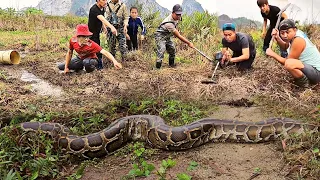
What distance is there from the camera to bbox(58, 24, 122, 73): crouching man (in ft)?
26.1

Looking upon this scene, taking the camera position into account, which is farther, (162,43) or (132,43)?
(132,43)

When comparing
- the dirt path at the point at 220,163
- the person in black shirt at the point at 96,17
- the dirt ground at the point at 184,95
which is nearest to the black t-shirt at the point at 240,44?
the dirt ground at the point at 184,95

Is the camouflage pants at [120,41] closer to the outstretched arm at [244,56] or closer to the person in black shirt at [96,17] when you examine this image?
the person in black shirt at [96,17]

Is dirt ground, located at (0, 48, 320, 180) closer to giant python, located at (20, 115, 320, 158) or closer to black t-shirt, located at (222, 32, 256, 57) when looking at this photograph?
giant python, located at (20, 115, 320, 158)

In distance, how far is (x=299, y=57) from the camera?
6414mm

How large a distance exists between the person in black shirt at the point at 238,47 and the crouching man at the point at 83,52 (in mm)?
2573

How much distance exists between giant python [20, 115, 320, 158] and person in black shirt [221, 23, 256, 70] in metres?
2.52

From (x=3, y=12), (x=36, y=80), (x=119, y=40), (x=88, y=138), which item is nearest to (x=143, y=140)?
(x=88, y=138)

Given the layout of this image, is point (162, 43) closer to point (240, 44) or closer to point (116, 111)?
point (240, 44)

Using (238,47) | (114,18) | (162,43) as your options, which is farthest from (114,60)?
(238,47)

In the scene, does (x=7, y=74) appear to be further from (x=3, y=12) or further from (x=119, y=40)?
(x=3, y=12)

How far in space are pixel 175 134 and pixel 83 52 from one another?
14.0ft

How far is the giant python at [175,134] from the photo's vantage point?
4781 mm

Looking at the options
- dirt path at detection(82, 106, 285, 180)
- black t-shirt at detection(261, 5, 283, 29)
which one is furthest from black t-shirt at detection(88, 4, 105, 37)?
dirt path at detection(82, 106, 285, 180)
